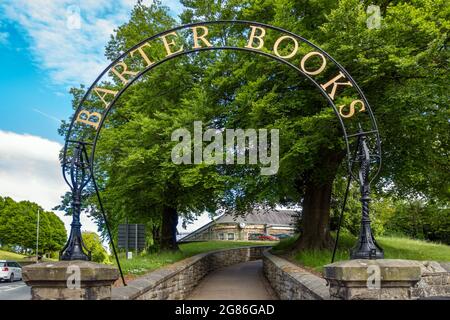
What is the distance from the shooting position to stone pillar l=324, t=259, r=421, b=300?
17.6ft

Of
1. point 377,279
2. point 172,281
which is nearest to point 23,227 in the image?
point 172,281

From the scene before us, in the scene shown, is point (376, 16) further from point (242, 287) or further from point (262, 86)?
point (242, 287)

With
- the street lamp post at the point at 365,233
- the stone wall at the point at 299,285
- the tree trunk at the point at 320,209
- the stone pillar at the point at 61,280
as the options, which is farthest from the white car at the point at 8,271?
the street lamp post at the point at 365,233

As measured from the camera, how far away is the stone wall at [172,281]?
24.7 feet

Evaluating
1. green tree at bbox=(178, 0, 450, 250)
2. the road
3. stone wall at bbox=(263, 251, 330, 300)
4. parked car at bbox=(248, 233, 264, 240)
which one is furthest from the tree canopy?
parked car at bbox=(248, 233, 264, 240)

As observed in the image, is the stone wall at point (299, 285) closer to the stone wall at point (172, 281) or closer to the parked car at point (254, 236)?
the stone wall at point (172, 281)

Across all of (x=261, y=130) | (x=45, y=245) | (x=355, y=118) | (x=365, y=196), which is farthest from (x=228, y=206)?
(x=45, y=245)

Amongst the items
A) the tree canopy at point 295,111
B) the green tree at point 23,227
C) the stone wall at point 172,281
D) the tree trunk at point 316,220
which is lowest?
the green tree at point 23,227

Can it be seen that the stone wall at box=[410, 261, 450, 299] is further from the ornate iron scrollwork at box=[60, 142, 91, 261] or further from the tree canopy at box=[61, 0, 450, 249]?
the ornate iron scrollwork at box=[60, 142, 91, 261]

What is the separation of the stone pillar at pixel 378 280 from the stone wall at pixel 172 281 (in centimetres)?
338

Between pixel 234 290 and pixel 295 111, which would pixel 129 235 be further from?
pixel 295 111

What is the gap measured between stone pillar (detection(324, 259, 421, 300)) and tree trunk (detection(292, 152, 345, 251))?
35.7 feet

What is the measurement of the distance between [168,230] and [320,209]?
7.94 metres

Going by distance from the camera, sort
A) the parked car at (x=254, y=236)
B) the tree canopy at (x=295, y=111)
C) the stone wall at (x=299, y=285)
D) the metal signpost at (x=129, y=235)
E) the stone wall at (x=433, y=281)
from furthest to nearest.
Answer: the parked car at (x=254, y=236) → the metal signpost at (x=129, y=235) → the tree canopy at (x=295, y=111) → the stone wall at (x=433, y=281) → the stone wall at (x=299, y=285)
